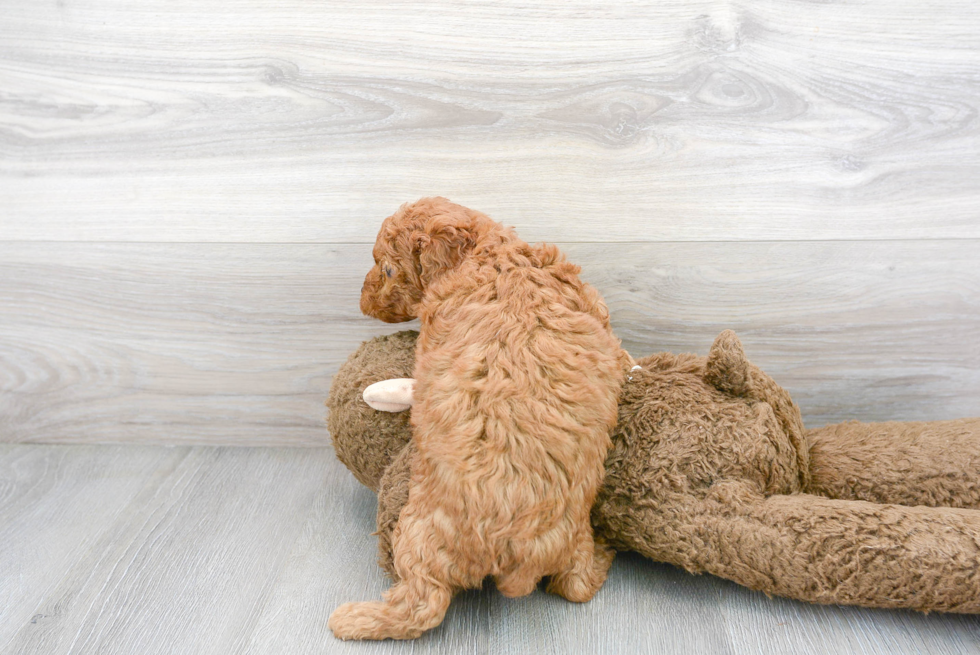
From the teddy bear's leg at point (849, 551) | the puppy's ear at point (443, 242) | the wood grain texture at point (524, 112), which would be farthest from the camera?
the wood grain texture at point (524, 112)

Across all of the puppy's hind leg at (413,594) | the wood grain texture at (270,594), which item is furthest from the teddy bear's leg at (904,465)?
the puppy's hind leg at (413,594)

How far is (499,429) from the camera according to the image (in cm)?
72

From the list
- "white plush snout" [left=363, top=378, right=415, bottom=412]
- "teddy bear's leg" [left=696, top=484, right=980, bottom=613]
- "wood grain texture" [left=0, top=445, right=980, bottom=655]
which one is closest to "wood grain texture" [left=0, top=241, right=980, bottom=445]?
"wood grain texture" [left=0, top=445, right=980, bottom=655]

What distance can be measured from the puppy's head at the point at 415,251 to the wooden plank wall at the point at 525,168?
202 millimetres

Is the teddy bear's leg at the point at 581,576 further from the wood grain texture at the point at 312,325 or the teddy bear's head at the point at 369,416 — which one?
the wood grain texture at the point at 312,325

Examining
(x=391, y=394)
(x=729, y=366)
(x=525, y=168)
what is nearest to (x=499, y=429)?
(x=391, y=394)

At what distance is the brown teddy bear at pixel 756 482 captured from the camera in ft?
2.43

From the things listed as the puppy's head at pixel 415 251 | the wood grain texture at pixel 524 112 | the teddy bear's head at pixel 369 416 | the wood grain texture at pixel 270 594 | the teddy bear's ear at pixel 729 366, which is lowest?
the wood grain texture at pixel 270 594

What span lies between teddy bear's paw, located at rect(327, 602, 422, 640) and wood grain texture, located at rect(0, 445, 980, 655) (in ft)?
0.04

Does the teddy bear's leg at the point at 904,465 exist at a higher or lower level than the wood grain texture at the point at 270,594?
higher

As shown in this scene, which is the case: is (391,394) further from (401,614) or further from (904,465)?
(904,465)

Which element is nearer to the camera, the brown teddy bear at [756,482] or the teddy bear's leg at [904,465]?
the brown teddy bear at [756,482]

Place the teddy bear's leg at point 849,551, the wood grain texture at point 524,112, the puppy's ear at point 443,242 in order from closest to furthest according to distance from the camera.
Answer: the teddy bear's leg at point 849,551
the puppy's ear at point 443,242
the wood grain texture at point 524,112

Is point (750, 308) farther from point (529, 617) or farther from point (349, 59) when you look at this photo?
point (349, 59)
